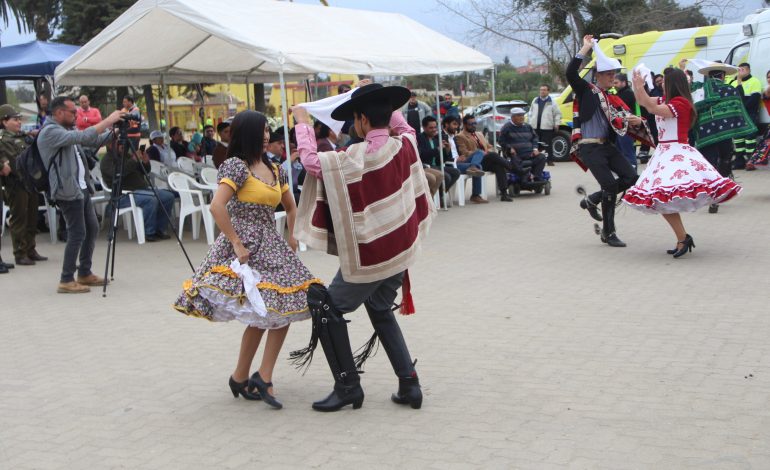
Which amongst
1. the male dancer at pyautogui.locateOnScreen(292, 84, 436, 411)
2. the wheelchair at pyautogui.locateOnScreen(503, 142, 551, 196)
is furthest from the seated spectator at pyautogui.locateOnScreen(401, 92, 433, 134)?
the male dancer at pyautogui.locateOnScreen(292, 84, 436, 411)

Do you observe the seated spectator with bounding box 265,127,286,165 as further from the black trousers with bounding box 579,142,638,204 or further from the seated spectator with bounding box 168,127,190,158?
the seated spectator with bounding box 168,127,190,158

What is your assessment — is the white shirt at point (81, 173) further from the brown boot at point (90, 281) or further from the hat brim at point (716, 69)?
the hat brim at point (716, 69)

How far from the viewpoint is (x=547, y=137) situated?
2041cm

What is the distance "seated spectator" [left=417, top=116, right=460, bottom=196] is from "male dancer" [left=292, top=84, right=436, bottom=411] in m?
8.36

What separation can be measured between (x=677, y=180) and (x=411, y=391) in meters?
4.73

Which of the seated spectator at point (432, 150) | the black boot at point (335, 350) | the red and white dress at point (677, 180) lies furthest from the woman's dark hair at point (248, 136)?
the seated spectator at point (432, 150)

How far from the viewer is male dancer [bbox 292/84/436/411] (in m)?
4.53

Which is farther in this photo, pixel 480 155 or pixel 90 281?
pixel 480 155

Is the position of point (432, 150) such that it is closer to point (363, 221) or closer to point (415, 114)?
point (415, 114)

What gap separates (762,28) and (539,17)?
14243mm

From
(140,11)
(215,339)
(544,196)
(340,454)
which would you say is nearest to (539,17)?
(544,196)

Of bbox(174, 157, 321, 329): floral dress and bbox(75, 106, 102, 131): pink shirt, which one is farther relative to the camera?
bbox(75, 106, 102, 131): pink shirt

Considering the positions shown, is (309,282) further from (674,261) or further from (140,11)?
(140,11)

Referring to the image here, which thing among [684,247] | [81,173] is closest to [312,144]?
[81,173]
